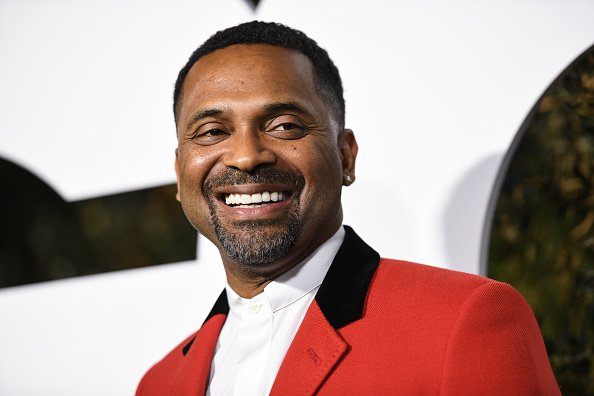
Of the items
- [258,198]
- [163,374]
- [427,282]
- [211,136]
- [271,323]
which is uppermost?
[211,136]

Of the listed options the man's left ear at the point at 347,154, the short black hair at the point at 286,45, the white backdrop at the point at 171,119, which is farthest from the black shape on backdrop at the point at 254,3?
the man's left ear at the point at 347,154

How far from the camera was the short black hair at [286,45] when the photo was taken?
1439 mm

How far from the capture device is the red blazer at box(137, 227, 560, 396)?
3.55 ft

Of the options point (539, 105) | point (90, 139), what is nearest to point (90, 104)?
point (90, 139)

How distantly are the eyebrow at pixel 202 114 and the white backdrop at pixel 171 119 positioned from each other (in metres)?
0.62

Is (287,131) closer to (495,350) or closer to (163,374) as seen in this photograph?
(495,350)

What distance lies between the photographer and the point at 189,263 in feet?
6.93

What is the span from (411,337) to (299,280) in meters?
0.31

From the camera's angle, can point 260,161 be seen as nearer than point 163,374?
Yes

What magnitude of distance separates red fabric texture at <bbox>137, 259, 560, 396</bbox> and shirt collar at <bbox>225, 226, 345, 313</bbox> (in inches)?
3.8

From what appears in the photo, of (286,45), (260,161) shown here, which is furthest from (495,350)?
(286,45)

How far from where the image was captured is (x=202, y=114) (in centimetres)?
137

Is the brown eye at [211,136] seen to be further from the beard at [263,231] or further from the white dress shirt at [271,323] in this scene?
the white dress shirt at [271,323]

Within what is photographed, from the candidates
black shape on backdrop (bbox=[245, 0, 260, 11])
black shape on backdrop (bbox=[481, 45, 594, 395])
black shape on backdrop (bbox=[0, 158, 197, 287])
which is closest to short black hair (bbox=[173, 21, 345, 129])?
black shape on backdrop (bbox=[481, 45, 594, 395])
